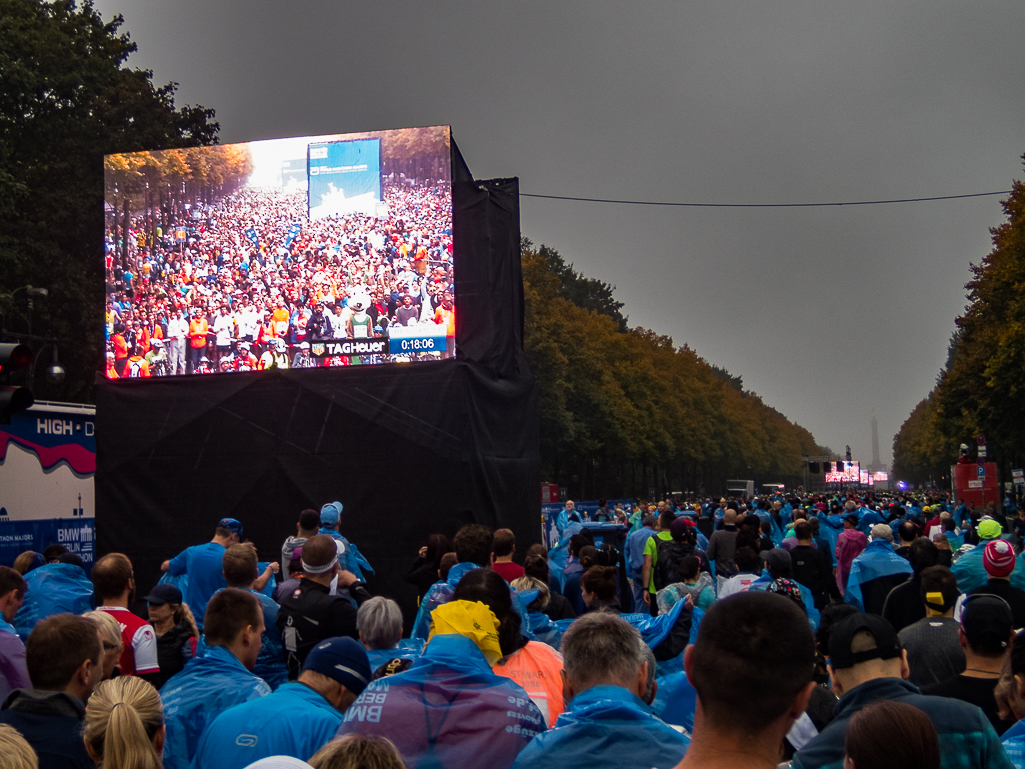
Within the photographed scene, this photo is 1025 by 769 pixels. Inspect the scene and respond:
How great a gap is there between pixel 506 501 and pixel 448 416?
7.22 feet

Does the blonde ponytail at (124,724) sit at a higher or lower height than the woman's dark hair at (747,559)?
higher

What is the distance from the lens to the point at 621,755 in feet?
9.55

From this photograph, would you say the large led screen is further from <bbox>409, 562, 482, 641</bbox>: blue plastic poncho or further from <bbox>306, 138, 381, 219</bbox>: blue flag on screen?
<bbox>409, 562, 482, 641</bbox>: blue plastic poncho

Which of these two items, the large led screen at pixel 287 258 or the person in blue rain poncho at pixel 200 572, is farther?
the large led screen at pixel 287 258

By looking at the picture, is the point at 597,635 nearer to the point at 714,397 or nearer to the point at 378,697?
the point at 378,697

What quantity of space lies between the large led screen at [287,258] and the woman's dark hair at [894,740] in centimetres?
1375

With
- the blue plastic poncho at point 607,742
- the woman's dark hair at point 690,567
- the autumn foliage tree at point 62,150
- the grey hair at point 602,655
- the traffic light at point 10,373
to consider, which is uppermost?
the autumn foliage tree at point 62,150

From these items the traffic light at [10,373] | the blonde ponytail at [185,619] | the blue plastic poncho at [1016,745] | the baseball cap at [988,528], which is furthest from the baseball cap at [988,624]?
the traffic light at [10,373]

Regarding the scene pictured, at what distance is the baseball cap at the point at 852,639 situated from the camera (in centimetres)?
351

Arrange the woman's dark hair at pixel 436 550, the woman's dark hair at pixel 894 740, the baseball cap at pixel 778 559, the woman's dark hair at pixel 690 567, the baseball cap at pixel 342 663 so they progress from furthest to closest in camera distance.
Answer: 1. the woman's dark hair at pixel 436 550
2. the baseball cap at pixel 778 559
3. the woman's dark hair at pixel 690 567
4. the baseball cap at pixel 342 663
5. the woman's dark hair at pixel 894 740

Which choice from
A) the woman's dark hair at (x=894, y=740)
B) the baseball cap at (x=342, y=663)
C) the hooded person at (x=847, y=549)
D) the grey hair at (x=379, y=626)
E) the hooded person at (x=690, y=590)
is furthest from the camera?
the hooded person at (x=847, y=549)

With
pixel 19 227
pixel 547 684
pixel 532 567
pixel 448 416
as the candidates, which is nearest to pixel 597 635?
pixel 547 684

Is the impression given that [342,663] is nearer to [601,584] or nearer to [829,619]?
[829,619]

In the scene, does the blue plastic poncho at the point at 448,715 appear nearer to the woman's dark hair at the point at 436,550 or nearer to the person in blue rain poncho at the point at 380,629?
the person in blue rain poncho at the point at 380,629
